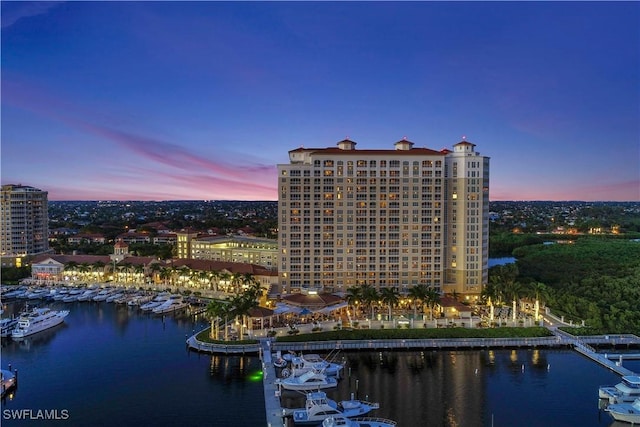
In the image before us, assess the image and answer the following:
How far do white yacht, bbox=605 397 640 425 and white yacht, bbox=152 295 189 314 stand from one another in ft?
174

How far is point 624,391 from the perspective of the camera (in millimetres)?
42594

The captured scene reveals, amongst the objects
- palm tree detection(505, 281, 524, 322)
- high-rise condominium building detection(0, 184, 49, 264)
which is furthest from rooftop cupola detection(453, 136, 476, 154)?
high-rise condominium building detection(0, 184, 49, 264)

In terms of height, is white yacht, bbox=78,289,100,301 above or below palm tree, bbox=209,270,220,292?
below

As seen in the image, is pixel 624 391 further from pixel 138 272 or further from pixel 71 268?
pixel 71 268

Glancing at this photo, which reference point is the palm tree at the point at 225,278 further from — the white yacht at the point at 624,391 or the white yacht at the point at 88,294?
the white yacht at the point at 624,391

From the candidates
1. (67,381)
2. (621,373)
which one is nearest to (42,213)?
(67,381)

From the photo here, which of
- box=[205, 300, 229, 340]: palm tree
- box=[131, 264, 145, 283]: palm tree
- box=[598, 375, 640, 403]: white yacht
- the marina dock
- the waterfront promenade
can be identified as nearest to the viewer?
the marina dock

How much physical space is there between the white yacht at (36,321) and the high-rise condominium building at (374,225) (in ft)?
92.9

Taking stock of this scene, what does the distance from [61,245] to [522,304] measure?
102 m

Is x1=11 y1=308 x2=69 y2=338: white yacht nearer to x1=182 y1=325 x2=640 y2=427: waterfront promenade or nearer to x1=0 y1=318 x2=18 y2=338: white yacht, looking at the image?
x1=0 y1=318 x2=18 y2=338: white yacht

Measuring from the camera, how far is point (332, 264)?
251 feet

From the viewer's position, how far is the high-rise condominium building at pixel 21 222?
104 meters

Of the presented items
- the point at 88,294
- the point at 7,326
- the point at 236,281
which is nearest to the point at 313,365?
the point at 236,281

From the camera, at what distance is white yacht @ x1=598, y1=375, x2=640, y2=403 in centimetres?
4231
